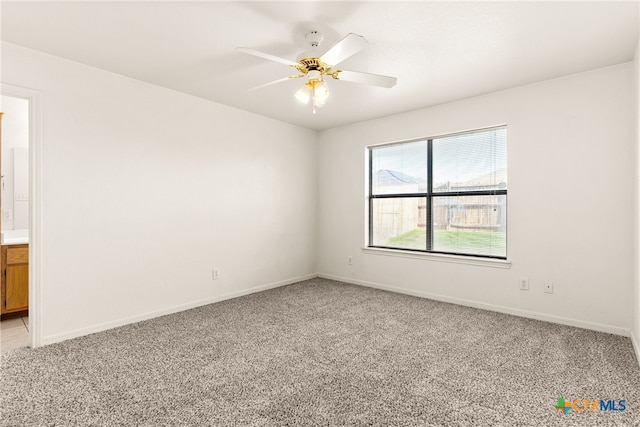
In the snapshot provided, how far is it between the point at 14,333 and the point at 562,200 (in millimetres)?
5168

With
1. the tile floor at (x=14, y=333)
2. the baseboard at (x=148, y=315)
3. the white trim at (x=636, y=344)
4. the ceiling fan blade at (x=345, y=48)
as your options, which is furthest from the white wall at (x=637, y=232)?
the tile floor at (x=14, y=333)

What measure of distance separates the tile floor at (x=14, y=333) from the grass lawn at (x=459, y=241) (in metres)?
3.99

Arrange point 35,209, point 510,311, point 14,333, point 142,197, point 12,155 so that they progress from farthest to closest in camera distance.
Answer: point 12,155
point 510,311
point 142,197
point 14,333
point 35,209

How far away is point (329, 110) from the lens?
4.21 meters

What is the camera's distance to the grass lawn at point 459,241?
145 inches

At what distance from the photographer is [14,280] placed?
11.1 feet

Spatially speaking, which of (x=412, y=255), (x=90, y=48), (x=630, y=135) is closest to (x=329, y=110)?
(x=412, y=255)

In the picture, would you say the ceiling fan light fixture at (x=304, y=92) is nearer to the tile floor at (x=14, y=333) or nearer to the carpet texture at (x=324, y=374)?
the carpet texture at (x=324, y=374)

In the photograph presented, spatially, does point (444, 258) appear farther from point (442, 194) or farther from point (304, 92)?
point (304, 92)

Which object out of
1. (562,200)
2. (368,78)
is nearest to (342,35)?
(368,78)

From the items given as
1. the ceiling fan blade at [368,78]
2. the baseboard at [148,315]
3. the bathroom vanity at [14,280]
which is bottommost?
the baseboard at [148,315]

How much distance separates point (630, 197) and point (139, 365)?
4083 millimetres

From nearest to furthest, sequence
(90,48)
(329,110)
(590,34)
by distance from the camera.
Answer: (590,34)
(90,48)
(329,110)

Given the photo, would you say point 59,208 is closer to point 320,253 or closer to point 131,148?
point 131,148
